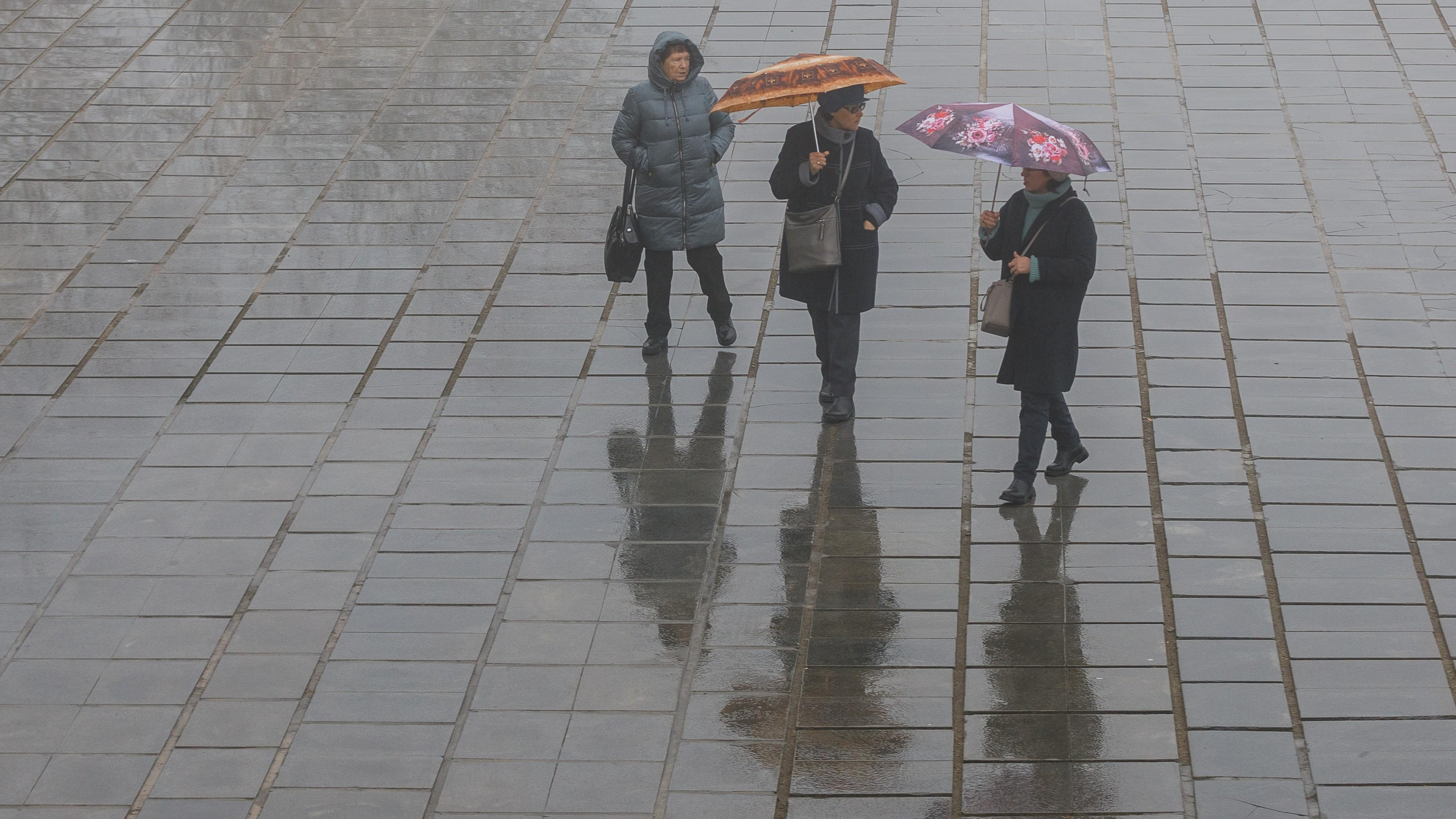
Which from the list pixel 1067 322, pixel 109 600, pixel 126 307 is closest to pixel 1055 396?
pixel 1067 322

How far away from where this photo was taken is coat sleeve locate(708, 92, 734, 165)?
25.3 ft

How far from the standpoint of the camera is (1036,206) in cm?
650

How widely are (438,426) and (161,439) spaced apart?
51.4 inches

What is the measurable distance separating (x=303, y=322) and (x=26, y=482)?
1.77 m

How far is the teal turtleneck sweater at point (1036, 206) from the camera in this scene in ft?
21.1

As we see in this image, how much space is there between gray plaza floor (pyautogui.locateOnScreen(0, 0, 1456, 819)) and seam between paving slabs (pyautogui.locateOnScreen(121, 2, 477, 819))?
0.03m

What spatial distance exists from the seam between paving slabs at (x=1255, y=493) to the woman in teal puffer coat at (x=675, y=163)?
8.24 feet

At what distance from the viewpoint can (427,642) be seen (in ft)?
19.5

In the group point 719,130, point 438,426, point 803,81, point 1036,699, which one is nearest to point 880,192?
point 803,81

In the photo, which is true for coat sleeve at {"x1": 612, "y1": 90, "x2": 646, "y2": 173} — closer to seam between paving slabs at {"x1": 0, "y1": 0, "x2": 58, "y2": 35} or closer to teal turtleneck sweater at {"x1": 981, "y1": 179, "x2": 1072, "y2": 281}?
teal turtleneck sweater at {"x1": 981, "y1": 179, "x2": 1072, "y2": 281}

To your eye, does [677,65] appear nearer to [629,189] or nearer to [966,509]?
[629,189]

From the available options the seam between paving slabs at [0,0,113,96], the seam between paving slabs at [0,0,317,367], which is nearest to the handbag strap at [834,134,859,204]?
the seam between paving slabs at [0,0,317,367]

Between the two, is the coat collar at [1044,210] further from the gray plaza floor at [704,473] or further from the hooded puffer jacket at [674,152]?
the hooded puffer jacket at [674,152]

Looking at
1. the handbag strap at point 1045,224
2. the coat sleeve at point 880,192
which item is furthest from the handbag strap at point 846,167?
the handbag strap at point 1045,224
